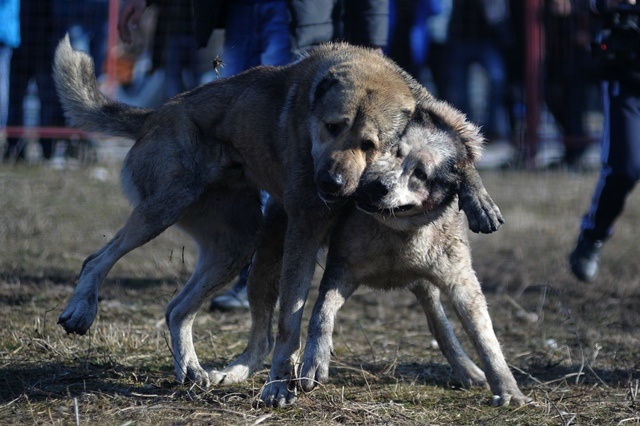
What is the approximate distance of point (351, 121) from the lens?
136 inches

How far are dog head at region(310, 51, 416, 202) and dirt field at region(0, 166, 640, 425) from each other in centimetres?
78

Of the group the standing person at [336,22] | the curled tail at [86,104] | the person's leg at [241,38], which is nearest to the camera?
the curled tail at [86,104]

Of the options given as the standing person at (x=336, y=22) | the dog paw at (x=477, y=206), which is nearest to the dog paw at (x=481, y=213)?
the dog paw at (x=477, y=206)

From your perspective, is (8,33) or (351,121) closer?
(351,121)

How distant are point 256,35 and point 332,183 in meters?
1.68

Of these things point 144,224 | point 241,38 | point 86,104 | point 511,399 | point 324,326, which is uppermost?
point 241,38

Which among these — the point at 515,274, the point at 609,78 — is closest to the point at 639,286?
the point at 515,274

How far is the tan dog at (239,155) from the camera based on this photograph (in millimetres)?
3449

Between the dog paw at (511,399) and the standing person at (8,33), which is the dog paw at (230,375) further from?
the standing person at (8,33)

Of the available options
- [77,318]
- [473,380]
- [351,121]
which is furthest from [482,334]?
[77,318]

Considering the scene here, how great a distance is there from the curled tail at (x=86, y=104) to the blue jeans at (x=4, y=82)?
486cm

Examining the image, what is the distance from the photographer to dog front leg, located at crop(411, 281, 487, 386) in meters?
3.84

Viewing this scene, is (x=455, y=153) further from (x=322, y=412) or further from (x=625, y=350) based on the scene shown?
(x=625, y=350)

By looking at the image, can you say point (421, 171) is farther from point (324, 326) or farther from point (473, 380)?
point (473, 380)
